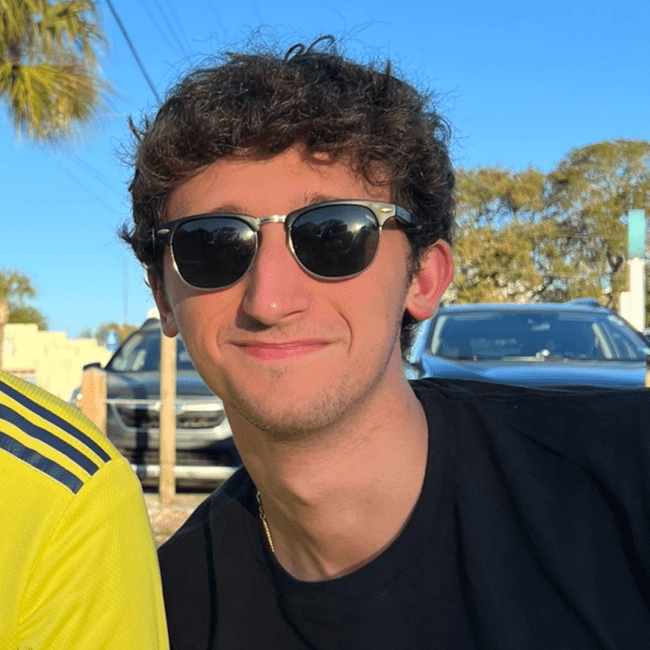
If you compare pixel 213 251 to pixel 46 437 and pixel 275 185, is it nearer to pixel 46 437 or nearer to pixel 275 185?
pixel 275 185

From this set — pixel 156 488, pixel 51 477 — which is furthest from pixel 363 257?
pixel 156 488

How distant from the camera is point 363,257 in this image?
2.01 meters

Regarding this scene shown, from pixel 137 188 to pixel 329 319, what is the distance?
0.77 meters

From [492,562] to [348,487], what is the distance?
1.26 feet

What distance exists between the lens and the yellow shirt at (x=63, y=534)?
40.9 inches

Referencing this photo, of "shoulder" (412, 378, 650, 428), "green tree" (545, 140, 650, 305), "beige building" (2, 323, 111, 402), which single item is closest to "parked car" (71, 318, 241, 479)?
"shoulder" (412, 378, 650, 428)

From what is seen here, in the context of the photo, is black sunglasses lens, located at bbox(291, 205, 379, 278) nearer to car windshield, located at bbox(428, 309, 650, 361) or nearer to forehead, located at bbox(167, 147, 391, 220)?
forehead, located at bbox(167, 147, 391, 220)

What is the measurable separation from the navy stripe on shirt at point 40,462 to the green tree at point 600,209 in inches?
1396

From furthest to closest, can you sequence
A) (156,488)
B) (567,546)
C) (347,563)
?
(156,488), (347,563), (567,546)

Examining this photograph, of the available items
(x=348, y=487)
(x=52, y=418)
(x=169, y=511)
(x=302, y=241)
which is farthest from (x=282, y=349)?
(x=169, y=511)

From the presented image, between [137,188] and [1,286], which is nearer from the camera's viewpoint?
[137,188]

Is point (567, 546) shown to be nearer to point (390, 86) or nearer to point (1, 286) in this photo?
point (390, 86)

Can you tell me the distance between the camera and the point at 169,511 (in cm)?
723

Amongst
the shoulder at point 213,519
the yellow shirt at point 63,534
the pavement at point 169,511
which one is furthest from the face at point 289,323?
the pavement at point 169,511
